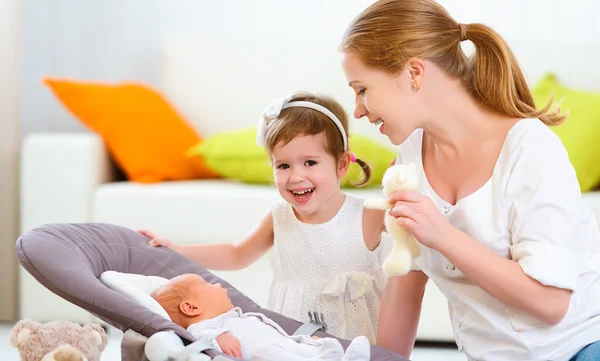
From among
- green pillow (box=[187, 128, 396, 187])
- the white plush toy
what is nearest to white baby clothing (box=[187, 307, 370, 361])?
the white plush toy

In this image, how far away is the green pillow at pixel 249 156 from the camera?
2.80m

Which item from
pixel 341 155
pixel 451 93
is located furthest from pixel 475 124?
pixel 341 155

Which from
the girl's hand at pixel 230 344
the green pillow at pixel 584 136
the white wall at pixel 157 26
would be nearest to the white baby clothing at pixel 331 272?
the girl's hand at pixel 230 344

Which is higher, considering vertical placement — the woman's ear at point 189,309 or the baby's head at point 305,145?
the baby's head at point 305,145

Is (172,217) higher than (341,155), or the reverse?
(341,155)

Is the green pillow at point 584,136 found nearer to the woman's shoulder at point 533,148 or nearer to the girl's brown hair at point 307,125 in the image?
the girl's brown hair at point 307,125

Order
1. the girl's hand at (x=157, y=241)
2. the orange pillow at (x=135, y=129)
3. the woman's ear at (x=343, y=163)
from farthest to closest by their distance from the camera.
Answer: the orange pillow at (x=135, y=129) → the woman's ear at (x=343, y=163) → the girl's hand at (x=157, y=241)

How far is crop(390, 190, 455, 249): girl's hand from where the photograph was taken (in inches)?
50.8

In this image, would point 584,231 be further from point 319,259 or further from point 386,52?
point 319,259

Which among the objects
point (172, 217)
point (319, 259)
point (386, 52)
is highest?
point (386, 52)

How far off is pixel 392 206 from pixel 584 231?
323mm

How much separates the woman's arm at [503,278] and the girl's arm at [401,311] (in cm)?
34

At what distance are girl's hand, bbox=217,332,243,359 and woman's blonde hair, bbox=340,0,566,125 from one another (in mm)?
539

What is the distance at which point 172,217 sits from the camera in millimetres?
2734
